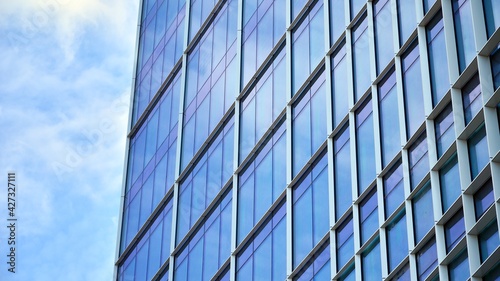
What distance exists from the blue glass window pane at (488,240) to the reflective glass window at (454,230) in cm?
84

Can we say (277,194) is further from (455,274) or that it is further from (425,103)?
(455,274)

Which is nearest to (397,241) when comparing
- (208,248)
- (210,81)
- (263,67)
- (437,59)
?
(437,59)

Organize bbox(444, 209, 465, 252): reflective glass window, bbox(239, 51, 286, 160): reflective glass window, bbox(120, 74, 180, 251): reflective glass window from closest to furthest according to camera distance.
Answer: bbox(444, 209, 465, 252): reflective glass window < bbox(239, 51, 286, 160): reflective glass window < bbox(120, 74, 180, 251): reflective glass window

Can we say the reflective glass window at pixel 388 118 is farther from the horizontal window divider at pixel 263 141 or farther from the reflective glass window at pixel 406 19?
the horizontal window divider at pixel 263 141

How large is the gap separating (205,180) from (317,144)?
9.56m

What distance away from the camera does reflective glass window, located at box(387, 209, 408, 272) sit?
33.2 meters

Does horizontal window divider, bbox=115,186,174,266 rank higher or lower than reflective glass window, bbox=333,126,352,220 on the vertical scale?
higher

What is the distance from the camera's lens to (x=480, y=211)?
30.2m

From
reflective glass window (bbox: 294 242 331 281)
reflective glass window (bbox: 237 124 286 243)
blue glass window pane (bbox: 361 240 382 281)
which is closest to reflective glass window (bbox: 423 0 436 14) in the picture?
blue glass window pane (bbox: 361 240 382 281)

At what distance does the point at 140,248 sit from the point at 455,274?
2570 centimetres

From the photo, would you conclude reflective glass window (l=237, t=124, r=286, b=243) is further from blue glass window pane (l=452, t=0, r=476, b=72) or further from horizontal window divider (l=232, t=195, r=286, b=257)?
blue glass window pane (l=452, t=0, r=476, b=72)

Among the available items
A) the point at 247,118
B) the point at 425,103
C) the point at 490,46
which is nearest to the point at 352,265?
the point at 425,103

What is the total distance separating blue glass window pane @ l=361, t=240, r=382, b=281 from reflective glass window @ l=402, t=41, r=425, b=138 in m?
3.50

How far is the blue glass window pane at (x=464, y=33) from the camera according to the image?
1274 inches
